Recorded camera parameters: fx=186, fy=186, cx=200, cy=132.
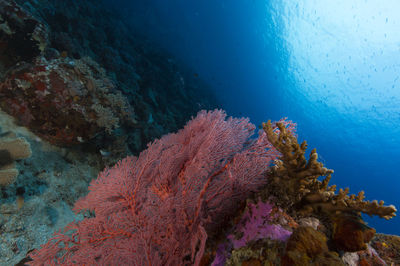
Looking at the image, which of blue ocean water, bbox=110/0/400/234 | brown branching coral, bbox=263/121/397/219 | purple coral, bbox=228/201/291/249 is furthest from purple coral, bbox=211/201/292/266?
blue ocean water, bbox=110/0/400/234

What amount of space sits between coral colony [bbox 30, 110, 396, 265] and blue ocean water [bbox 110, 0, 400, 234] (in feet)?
87.9

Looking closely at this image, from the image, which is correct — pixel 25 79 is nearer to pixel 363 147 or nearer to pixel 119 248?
pixel 119 248

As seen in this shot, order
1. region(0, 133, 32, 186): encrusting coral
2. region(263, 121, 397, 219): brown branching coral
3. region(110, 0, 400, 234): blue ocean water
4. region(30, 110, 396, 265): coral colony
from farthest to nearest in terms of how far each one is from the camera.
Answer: region(110, 0, 400, 234): blue ocean water < region(0, 133, 32, 186): encrusting coral < region(263, 121, 397, 219): brown branching coral < region(30, 110, 396, 265): coral colony

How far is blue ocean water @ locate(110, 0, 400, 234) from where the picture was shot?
34.9 meters

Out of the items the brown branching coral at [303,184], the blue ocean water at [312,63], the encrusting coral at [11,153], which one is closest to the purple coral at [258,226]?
the brown branching coral at [303,184]

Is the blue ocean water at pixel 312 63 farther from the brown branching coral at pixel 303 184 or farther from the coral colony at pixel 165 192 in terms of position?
the brown branching coral at pixel 303 184

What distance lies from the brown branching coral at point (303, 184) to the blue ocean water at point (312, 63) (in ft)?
89.0

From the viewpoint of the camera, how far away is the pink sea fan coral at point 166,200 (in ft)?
6.79

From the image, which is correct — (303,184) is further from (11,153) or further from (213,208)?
(11,153)

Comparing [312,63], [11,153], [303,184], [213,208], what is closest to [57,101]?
[11,153]

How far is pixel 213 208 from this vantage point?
2.41 m

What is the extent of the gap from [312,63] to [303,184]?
61.0 metres

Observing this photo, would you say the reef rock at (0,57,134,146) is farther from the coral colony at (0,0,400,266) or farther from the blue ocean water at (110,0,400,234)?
the blue ocean water at (110,0,400,234)

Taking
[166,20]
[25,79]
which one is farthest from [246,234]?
[166,20]
